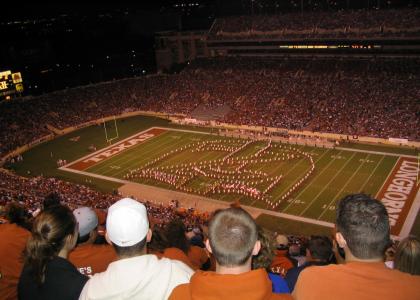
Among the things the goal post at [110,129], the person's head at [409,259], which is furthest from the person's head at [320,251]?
the goal post at [110,129]

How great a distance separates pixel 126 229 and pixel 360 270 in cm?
160

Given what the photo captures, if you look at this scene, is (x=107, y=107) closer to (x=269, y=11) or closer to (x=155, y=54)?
(x=155, y=54)

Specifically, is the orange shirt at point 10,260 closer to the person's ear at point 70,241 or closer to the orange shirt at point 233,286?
the person's ear at point 70,241

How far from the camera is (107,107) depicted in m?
48.0

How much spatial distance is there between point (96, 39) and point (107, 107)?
15.8 m

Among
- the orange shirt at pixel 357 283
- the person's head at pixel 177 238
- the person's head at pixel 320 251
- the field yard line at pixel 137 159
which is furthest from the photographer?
the field yard line at pixel 137 159

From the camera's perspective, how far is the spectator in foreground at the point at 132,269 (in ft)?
9.09

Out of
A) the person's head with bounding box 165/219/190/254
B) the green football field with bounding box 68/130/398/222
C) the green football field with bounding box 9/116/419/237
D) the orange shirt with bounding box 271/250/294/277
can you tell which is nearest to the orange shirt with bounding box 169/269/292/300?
the person's head with bounding box 165/219/190/254

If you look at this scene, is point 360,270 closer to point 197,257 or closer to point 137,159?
point 197,257

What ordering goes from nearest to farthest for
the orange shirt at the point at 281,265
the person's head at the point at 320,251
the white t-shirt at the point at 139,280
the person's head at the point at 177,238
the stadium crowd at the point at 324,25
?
1. the white t-shirt at the point at 139,280
2. the person's head at the point at 320,251
3. the person's head at the point at 177,238
4. the orange shirt at the point at 281,265
5. the stadium crowd at the point at 324,25

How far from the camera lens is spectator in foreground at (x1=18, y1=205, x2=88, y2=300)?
3176 millimetres

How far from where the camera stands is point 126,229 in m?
3.06

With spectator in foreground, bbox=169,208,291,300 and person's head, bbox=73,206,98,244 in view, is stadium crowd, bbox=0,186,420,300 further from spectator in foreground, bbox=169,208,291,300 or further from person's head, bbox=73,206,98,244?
person's head, bbox=73,206,98,244

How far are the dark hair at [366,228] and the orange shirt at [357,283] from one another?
12cm
